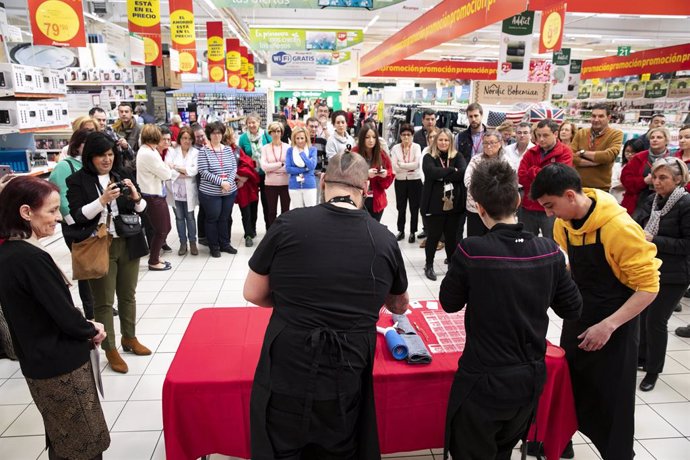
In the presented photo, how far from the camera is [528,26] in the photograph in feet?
24.0

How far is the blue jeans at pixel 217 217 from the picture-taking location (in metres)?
5.87

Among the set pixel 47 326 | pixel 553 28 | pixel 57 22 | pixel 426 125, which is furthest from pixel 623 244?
pixel 57 22

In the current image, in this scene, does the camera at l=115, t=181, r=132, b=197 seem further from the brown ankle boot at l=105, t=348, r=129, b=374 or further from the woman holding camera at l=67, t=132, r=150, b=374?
the brown ankle boot at l=105, t=348, r=129, b=374

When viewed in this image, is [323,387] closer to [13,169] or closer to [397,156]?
[397,156]

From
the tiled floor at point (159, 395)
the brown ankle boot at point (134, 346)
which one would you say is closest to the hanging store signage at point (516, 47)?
the tiled floor at point (159, 395)

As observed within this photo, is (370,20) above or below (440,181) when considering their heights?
above

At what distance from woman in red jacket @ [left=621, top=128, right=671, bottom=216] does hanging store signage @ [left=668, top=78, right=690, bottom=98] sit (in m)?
9.15

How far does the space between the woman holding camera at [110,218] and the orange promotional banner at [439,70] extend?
11439 millimetres

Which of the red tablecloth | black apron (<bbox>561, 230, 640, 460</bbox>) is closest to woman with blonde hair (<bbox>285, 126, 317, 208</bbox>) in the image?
the red tablecloth

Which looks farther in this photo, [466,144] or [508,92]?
[508,92]

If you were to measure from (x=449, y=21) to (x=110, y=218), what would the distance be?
189 inches

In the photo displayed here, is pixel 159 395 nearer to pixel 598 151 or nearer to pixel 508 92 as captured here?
pixel 598 151

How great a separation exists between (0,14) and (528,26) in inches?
288

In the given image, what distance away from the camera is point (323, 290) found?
1547mm
